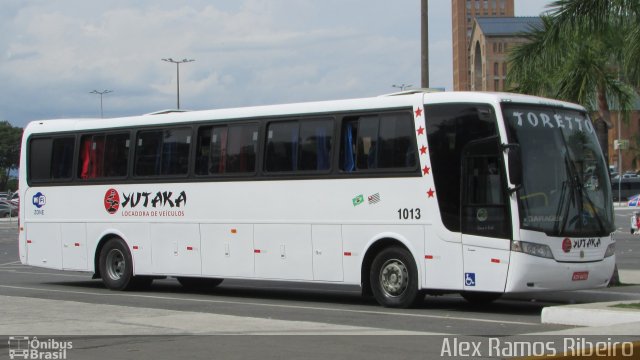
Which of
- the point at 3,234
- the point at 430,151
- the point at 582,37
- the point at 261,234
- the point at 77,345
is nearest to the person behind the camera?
the point at 77,345

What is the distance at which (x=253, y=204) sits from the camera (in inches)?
701

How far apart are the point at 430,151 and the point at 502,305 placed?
317 cm

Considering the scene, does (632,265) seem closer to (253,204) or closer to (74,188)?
(253,204)

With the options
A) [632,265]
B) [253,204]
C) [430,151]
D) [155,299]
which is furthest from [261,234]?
[632,265]

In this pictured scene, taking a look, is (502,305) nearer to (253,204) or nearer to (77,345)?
(253,204)

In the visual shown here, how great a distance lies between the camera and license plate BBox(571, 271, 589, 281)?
48.5 ft

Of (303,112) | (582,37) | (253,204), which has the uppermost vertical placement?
(582,37)

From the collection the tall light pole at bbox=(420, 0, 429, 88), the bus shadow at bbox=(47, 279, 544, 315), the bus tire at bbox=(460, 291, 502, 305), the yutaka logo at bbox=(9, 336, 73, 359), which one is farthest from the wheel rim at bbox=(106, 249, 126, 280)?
the yutaka logo at bbox=(9, 336, 73, 359)

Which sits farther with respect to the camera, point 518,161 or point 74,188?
point 74,188

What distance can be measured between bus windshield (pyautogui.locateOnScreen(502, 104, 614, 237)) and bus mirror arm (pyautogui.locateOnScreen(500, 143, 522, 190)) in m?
0.16

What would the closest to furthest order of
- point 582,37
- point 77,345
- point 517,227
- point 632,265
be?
point 77,345 → point 517,227 → point 582,37 → point 632,265

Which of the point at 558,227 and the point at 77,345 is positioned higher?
the point at 558,227

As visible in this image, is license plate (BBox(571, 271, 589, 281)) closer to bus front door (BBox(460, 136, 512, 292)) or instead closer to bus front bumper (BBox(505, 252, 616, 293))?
bus front bumper (BBox(505, 252, 616, 293))

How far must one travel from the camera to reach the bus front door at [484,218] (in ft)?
47.8
